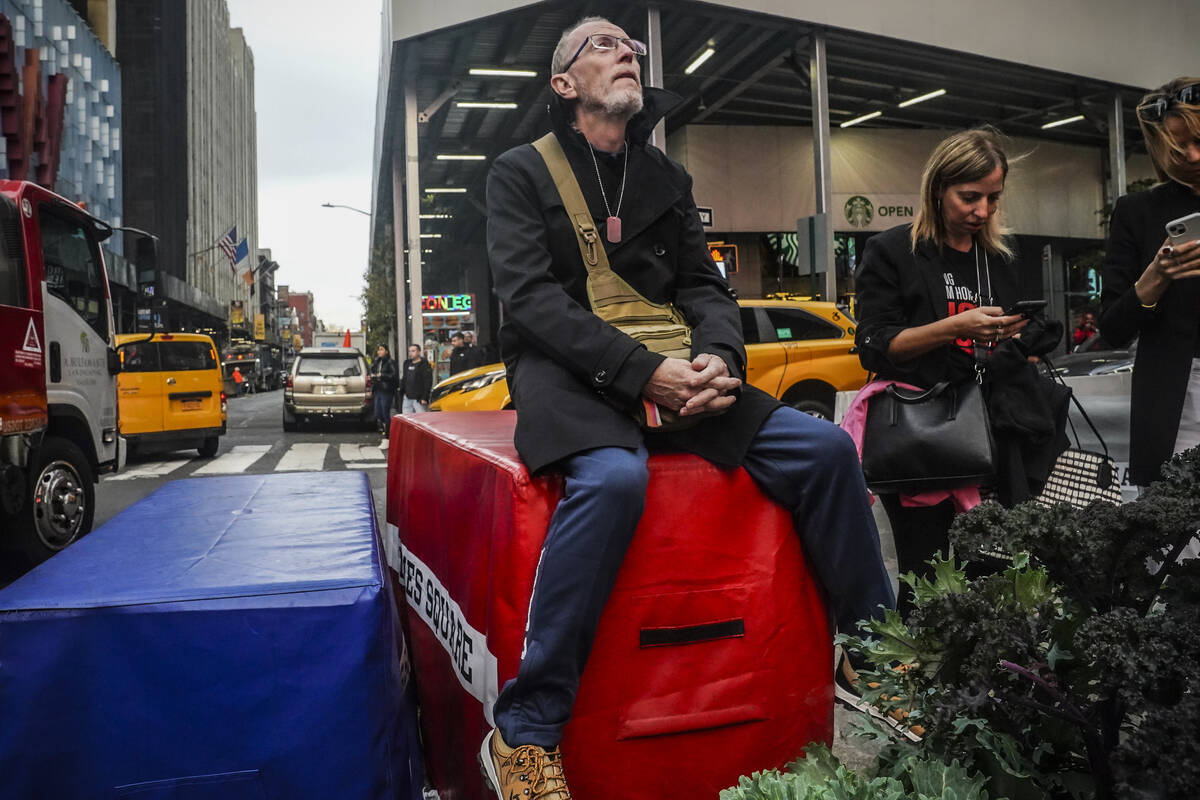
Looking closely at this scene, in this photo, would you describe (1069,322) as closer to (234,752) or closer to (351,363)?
(351,363)

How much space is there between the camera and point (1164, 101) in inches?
95.4

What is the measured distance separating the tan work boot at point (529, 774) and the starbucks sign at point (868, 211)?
2296 centimetres

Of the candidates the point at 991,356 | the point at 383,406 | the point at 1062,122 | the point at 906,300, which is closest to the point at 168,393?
the point at 383,406

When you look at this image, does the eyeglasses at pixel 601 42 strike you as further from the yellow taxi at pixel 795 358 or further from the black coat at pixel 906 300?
the yellow taxi at pixel 795 358

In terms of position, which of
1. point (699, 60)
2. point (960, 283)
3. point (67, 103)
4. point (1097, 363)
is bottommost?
point (1097, 363)

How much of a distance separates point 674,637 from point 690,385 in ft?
1.77

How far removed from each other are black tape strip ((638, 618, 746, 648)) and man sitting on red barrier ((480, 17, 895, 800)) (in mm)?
168

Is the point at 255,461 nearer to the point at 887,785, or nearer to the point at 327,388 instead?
the point at 327,388

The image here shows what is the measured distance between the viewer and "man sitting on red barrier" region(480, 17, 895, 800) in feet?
5.99

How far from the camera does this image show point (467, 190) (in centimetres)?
2872

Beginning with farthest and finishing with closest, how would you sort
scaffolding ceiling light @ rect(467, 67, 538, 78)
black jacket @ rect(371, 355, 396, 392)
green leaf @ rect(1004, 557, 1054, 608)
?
1. black jacket @ rect(371, 355, 396, 392)
2. scaffolding ceiling light @ rect(467, 67, 538, 78)
3. green leaf @ rect(1004, 557, 1054, 608)

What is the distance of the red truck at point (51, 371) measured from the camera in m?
5.81

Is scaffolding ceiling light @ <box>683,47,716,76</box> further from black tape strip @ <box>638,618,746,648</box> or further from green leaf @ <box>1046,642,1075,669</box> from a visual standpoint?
green leaf @ <box>1046,642,1075,669</box>

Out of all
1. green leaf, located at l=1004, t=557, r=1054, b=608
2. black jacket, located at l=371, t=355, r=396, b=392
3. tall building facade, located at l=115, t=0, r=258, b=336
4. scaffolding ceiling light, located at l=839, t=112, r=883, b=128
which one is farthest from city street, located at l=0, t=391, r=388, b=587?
tall building facade, located at l=115, t=0, r=258, b=336
